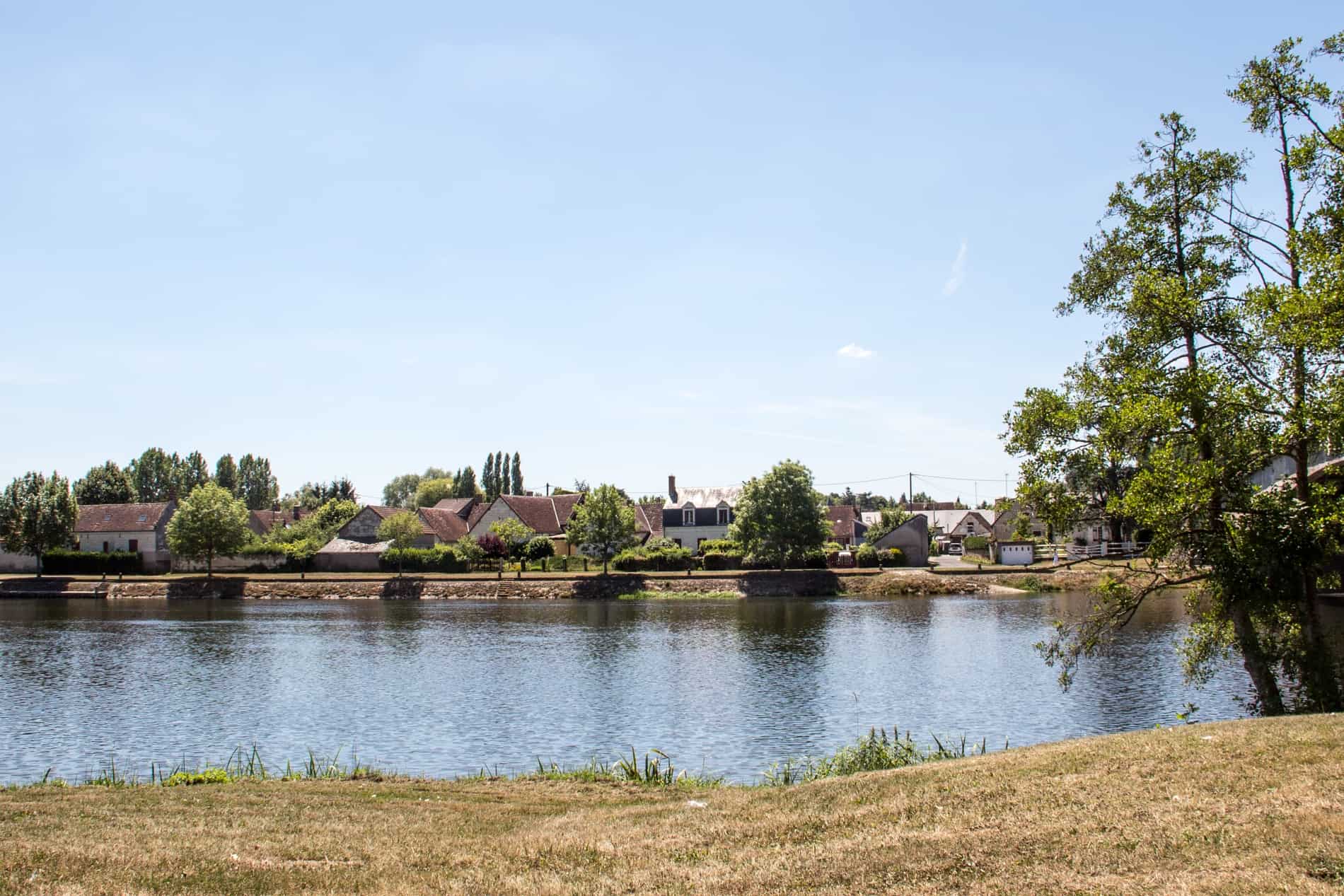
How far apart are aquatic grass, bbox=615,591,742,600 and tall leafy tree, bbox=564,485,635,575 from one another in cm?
751

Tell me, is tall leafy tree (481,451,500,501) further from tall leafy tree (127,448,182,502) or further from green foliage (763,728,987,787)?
green foliage (763,728,987,787)

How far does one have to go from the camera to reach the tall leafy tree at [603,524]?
3157 inches

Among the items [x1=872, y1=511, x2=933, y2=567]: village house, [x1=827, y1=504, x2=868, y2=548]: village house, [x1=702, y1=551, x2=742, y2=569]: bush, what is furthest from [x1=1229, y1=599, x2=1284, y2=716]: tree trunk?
[x1=827, y1=504, x2=868, y2=548]: village house

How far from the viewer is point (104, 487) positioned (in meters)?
116

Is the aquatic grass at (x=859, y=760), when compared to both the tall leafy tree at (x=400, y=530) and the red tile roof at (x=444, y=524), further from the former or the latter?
the red tile roof at (x=444, y=524)

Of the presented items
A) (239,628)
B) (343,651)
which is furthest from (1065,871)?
(239,628)

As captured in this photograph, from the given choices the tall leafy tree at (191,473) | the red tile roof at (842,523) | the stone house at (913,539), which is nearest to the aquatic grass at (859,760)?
the stone house at (913,539)

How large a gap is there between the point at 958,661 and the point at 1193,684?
9052 mm

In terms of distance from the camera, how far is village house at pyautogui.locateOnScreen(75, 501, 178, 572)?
96.2 metres

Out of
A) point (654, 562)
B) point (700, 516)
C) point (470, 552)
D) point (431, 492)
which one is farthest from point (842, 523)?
point (431, 492)

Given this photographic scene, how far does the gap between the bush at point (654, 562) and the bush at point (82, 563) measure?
1794 inches

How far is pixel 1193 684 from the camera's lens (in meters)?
26.6

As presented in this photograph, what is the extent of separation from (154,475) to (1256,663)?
530ft

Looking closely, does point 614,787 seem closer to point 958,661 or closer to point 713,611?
point 958,661
